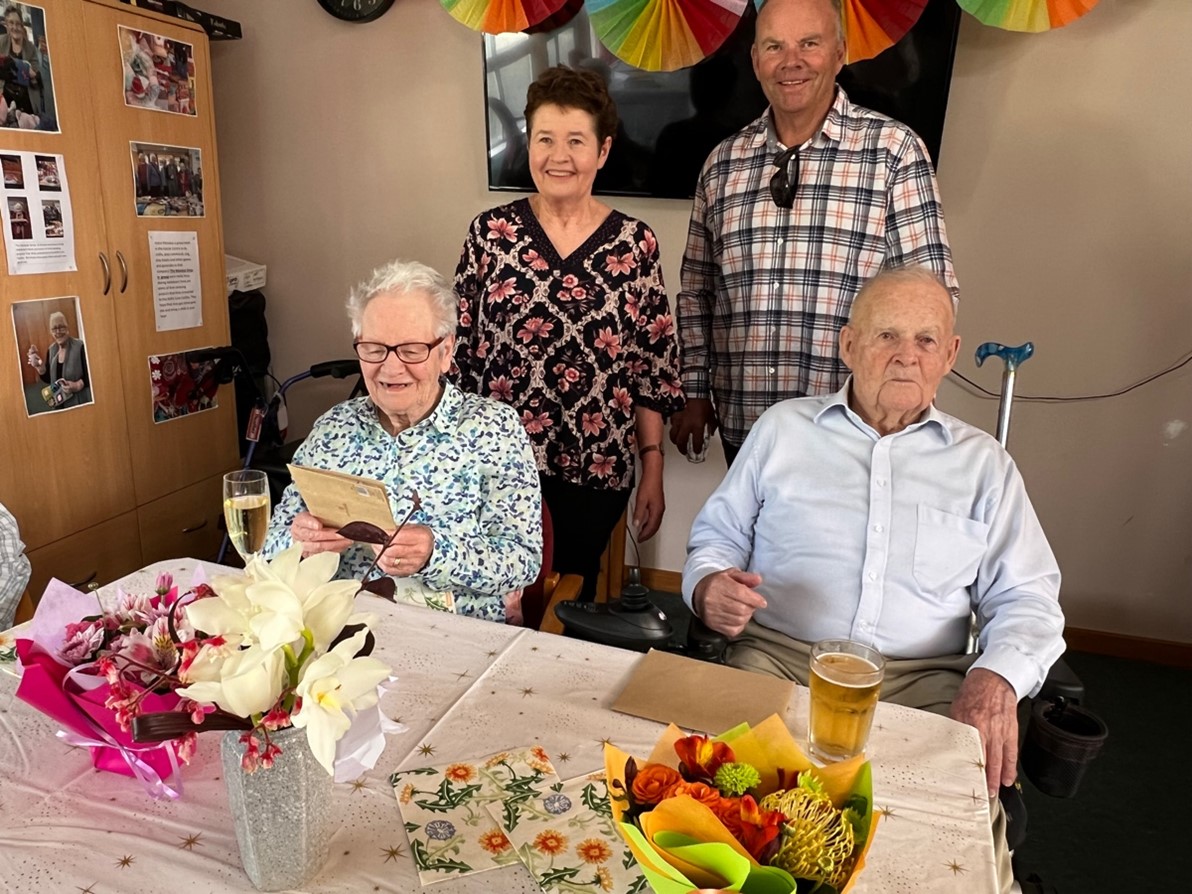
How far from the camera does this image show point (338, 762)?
36.4 inches

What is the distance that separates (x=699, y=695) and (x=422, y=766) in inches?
14.5

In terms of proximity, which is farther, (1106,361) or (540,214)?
(1106,361)

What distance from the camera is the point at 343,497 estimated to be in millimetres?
1273

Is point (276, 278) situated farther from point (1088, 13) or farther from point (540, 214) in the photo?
point (1088, 13)

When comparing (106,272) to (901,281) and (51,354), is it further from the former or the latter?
(901,281)

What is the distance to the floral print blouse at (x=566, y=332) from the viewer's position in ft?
6.73

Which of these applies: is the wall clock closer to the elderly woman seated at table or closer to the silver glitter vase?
the elderly woman seated at table

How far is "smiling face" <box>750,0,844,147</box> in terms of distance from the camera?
1921 millimetres

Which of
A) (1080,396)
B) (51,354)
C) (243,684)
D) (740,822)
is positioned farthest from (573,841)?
(1080,396)

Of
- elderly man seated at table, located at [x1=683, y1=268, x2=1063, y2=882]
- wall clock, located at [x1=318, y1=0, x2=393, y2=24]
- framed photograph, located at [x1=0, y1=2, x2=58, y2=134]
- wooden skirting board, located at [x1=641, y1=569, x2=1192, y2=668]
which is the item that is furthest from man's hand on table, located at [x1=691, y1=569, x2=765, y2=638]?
wall clock, located at [x1=318, y1=0, x2=393, y2=24]

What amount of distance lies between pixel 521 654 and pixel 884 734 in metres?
0.51

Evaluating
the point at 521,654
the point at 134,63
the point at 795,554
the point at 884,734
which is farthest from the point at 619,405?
the point at 134,63

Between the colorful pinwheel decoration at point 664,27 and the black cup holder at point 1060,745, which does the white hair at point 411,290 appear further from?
the colorful pinwheel decoration at point 664,27

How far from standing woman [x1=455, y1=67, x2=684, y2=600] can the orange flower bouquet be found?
1.40 meters
